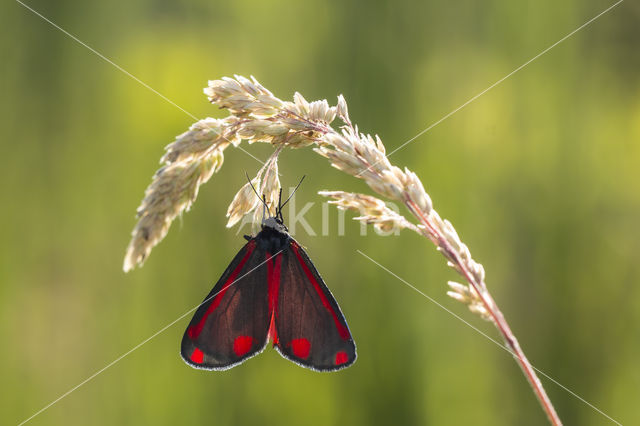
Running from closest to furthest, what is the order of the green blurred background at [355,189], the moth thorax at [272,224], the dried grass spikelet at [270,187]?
the dried grass spikelet at [270,187], the moth thorax at [272,224], the green blurred background at [355,189]

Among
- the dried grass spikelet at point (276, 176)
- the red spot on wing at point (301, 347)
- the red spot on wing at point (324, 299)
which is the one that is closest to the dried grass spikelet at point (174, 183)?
the dried grass spikelet at point (276, 176)

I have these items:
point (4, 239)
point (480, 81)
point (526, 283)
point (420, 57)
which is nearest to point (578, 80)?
point (480, 81)

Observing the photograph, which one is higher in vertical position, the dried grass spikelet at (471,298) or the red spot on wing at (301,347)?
the dried grass spikelet at (471,298)

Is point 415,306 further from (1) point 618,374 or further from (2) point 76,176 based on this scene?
(2) point 76,176

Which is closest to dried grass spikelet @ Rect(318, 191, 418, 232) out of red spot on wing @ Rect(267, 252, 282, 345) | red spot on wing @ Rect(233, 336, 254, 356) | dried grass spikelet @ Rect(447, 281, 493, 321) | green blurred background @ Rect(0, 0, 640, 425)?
dried grass spikelet @ Rect(447, 281, 493, 321)

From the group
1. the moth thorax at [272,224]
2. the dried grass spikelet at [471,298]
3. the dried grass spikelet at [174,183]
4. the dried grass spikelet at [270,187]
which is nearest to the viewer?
the dried grass spikelet at [471,298]

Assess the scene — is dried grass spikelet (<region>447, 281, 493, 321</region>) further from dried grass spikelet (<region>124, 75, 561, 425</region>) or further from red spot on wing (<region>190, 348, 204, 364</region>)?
red spot on wing (<region>190, 348, 204, 364</region>)

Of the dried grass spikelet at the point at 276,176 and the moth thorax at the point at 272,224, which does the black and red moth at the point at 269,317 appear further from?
the dried grass spikelet at the point at 276,176

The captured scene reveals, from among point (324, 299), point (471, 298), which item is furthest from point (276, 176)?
point (471, 298)
